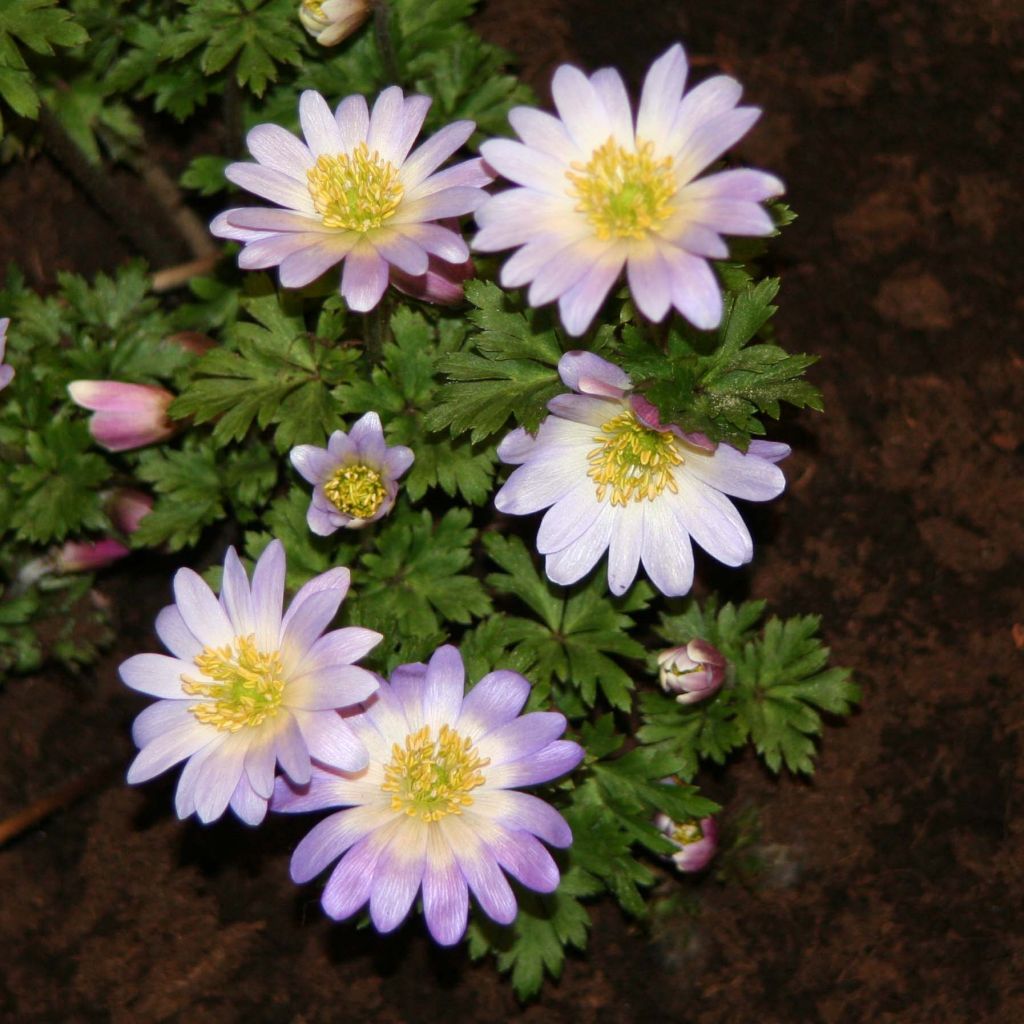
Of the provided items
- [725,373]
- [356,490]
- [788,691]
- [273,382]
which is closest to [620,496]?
[725,373]

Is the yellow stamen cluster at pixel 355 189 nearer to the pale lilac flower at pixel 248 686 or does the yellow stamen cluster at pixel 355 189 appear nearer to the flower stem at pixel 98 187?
the pale lilac flower at pixel 248 686

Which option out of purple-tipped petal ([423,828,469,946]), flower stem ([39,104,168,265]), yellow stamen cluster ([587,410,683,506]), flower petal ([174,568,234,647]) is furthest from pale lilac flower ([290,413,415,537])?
flower stem ([39,104,168,265])

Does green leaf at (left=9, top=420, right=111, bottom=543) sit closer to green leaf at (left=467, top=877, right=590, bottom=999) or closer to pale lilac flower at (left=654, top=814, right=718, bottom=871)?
green leaf at (left=467, top=877, right=590, bottom=999)

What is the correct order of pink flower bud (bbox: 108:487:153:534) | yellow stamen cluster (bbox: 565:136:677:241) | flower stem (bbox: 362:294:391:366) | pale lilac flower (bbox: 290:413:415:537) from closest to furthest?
yellow stamen cluster (bbox: 565:136:677:241) → pale lilac flower (bbox: 290:413:415:537) → flower stem (bbox: 362:294:391:366) → pink flower bud (bbox: 108:487:153:534)

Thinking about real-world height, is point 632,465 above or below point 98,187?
below

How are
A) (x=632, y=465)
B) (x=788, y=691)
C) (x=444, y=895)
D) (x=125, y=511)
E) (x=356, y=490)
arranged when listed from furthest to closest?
(x=125, y=511) → (x=788, y=691) → (x=356, y=490) → (x=632, y=465) → (x=444, y=895)

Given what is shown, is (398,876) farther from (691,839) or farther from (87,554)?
(87,554)

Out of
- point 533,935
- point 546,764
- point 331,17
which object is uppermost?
point 331,17
